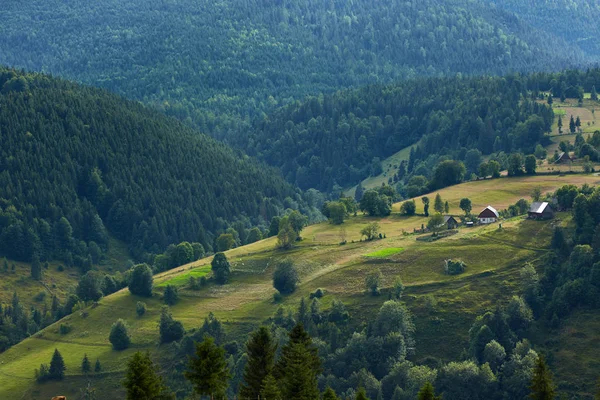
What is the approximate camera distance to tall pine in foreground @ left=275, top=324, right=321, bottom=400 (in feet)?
319

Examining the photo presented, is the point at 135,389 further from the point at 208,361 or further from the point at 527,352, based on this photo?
the point at 527,352

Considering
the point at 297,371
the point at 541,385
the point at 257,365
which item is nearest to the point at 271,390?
the point at 297,371

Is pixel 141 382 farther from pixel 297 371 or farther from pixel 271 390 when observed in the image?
pixel 297 371

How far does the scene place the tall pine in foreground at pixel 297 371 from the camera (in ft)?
319

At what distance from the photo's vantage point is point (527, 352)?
594 feet

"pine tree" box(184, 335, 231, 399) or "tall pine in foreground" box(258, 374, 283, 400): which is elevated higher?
"pine tree" box(184, 335, 231, 399)

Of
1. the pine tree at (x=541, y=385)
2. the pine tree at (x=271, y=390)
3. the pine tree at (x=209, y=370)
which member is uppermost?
the pine tree at (x=209, y=370)

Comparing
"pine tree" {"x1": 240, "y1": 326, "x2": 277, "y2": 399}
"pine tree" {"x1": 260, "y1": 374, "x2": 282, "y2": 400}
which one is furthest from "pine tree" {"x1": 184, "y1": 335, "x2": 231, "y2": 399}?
"pine tree" {"x1": 240, "y1": 326, "x2": 277, "y2": 399}

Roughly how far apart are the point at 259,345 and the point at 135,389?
599 inches

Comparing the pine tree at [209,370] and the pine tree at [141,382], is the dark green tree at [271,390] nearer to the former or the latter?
the pine tree at [209,370]

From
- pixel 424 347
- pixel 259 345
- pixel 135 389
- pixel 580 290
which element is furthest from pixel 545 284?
pixel 135 389

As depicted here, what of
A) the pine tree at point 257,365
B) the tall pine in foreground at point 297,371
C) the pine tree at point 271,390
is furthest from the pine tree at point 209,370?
the pine tree at point 257,365

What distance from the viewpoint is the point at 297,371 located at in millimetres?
97562

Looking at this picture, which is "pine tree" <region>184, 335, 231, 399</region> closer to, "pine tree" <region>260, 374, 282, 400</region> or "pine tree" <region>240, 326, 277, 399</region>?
"pine tree" <region>260, 374, 282, 400</region>
